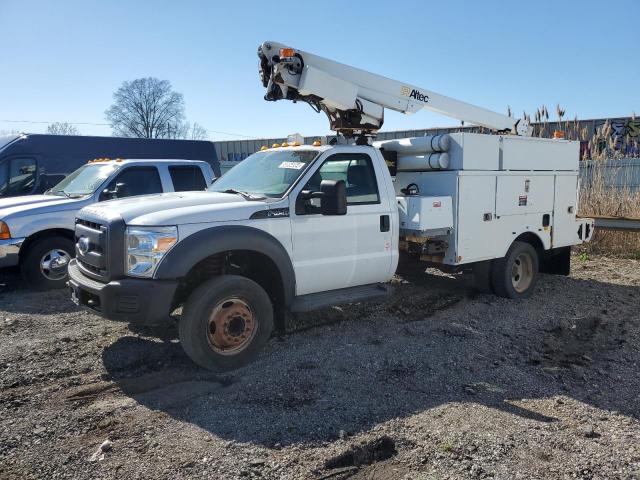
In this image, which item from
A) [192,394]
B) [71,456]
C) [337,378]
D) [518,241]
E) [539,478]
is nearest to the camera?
[539,478]

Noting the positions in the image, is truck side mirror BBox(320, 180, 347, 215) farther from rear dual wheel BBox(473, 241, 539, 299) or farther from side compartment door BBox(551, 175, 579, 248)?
side compartment door BBox(551, 175, 579, 248)

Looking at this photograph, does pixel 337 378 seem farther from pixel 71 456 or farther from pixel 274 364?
pixel 71 456

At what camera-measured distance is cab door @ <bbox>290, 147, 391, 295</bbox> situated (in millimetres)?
5238

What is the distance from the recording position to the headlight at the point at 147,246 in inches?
173

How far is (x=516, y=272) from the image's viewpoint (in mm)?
7562

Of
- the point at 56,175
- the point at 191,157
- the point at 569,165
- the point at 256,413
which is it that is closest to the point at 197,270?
the point at 256,413

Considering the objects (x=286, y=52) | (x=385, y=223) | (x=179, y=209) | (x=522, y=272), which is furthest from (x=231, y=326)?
(x=522, y=272)

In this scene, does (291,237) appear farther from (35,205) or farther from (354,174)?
(35,205)

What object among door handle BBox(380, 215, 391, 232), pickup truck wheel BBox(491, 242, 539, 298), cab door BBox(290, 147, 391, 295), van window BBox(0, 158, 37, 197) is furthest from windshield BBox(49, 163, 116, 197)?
pickup truck wheel BBox(491, 242, 539, 298)

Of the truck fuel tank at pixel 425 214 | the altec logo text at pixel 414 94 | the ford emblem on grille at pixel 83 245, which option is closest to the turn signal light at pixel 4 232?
the ford emblem on grille at pixel 83 245

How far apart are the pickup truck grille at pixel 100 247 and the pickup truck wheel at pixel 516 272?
480cm

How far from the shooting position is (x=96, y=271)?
477cm

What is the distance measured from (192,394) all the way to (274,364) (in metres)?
0.85

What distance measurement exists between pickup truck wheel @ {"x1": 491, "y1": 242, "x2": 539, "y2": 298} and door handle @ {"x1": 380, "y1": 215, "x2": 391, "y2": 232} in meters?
2.11
